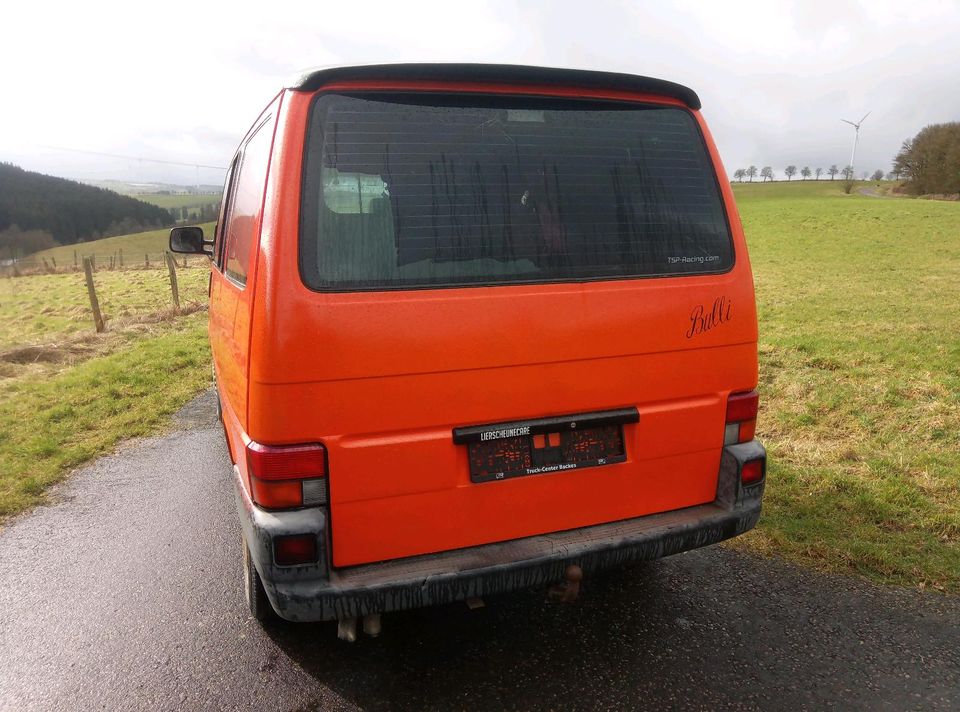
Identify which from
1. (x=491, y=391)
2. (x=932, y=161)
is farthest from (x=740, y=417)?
(x=932, y=161)

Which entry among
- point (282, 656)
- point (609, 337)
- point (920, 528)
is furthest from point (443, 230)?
point (920, 528)

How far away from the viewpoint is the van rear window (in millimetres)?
2086

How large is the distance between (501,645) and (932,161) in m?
70.0

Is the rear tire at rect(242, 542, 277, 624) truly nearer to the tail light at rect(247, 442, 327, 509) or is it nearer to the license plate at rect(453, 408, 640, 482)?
the tail light at rect(247, 442, 327, 509)

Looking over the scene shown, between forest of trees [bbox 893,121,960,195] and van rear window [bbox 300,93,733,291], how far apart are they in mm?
64685

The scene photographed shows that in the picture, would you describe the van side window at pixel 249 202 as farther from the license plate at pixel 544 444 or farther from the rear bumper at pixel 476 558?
the license plate at pixel 544 444

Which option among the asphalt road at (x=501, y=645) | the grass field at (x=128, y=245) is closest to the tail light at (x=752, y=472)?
the asphalt road at (x=501, y=645)

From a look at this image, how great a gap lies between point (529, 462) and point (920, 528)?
259 centimetres

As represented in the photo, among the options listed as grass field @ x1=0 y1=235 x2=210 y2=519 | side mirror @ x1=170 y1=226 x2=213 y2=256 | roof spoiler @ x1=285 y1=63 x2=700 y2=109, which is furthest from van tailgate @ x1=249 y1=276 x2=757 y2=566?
grass field @ x1=0 y1=235 x2=210 y2=519

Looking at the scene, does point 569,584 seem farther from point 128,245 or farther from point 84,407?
point 128,245

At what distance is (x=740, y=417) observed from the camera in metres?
2.63

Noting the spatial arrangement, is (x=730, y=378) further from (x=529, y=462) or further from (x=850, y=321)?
(x=850, y=321)

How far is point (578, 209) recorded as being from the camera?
2.35 metres

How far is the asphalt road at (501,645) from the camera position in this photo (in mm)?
2387
